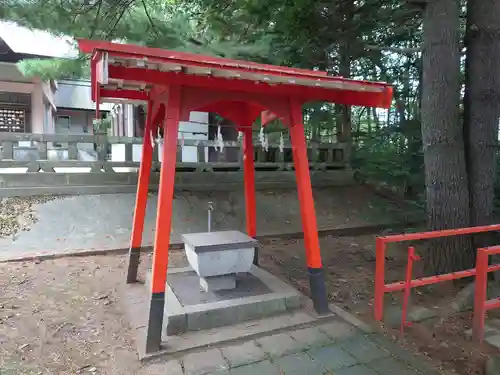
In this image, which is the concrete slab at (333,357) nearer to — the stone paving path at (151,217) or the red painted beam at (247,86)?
the red painted beam at (247,86)

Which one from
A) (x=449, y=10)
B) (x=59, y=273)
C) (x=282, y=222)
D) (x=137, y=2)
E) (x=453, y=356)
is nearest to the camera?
(x=453, y=356)

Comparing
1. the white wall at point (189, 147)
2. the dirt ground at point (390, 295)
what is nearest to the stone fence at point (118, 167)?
the white wall at point (189, 147)

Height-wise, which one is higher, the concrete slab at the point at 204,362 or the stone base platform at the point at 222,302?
the stone base platform at the point at 222,302

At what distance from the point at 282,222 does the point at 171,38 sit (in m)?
4.48

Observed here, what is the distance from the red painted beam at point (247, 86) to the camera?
3363 millimetres

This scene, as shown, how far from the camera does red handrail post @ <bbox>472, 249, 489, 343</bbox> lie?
355cm

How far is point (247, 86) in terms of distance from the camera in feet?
12.3

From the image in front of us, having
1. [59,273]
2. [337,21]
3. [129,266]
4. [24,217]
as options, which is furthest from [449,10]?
[24,217]

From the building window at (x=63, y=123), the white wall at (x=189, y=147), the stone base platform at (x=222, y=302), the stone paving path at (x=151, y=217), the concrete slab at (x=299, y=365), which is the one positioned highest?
the building window at (x=63, y=123)

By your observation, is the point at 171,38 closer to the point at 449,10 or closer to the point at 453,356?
the point at 449,10

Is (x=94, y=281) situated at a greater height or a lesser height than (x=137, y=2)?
lesser

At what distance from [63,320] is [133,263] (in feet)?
3.77

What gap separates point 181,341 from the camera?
3.45m

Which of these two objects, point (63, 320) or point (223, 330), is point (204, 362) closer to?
point (223, 330)
